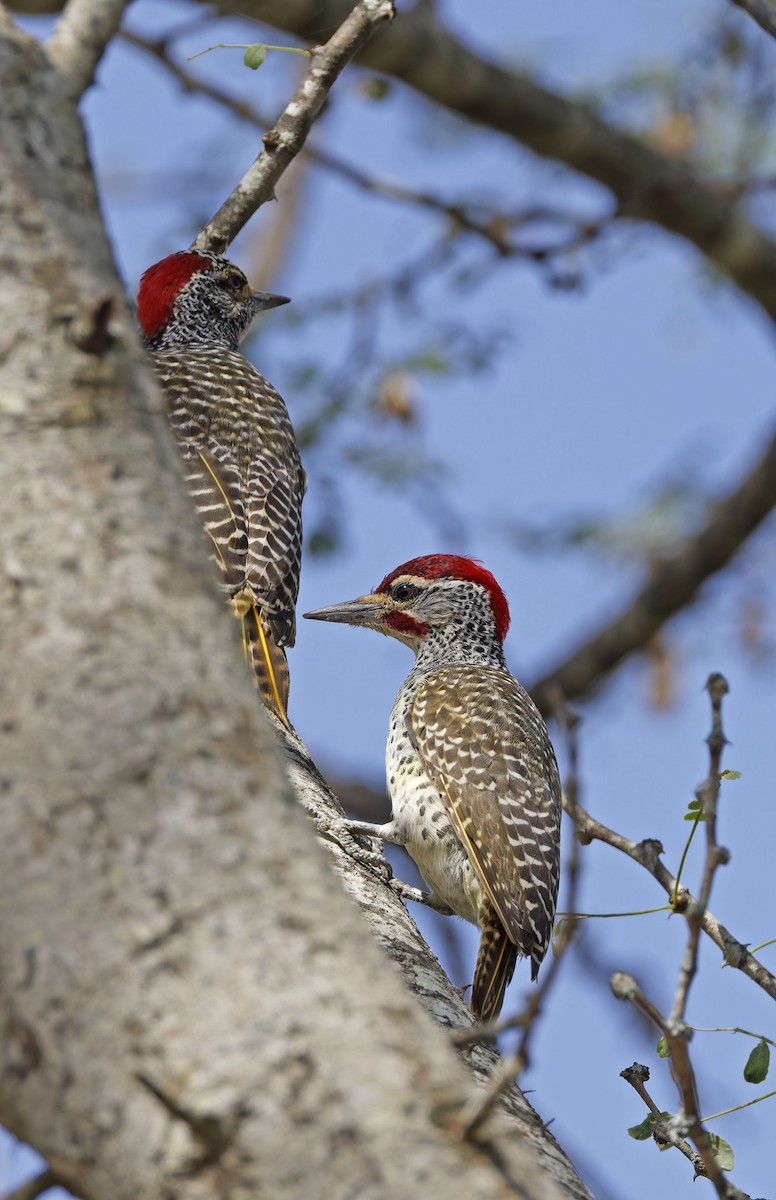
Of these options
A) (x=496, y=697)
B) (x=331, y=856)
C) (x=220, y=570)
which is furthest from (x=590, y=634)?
(x=331, y=856)

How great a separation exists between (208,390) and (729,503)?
3231mm

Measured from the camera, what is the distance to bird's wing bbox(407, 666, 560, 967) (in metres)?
4.31

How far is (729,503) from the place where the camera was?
7.45 metres

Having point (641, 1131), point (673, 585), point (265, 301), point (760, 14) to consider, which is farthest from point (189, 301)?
point (641, 1131)

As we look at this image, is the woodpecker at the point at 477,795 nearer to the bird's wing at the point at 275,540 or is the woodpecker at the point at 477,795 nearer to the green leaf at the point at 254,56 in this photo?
the bird's wing at the point at 275,540

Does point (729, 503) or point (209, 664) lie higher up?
point (209, 664)

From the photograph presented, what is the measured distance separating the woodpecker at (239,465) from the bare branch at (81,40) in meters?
2.43

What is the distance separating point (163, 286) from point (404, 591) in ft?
5.35

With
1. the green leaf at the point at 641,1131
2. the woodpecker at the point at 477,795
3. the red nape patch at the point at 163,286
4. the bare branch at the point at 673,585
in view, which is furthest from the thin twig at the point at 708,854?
the bare branch at the point at 673,585

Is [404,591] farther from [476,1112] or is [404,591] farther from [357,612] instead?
[476,1112]

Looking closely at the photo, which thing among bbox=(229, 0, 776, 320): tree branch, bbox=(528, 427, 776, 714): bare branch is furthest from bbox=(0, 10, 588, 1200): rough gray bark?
bbox=(229, 0, 776, 320): tree branch

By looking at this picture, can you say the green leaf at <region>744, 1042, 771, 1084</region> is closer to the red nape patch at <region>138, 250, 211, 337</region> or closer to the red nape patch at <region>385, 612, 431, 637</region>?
the red nape patch at <region>385, 612, 431, 637</region>

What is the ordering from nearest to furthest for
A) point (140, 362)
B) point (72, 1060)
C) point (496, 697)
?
point (72, 1060), point (140, 362), point (496, 697)

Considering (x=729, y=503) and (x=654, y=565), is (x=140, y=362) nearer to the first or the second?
(x=729, y=503)
